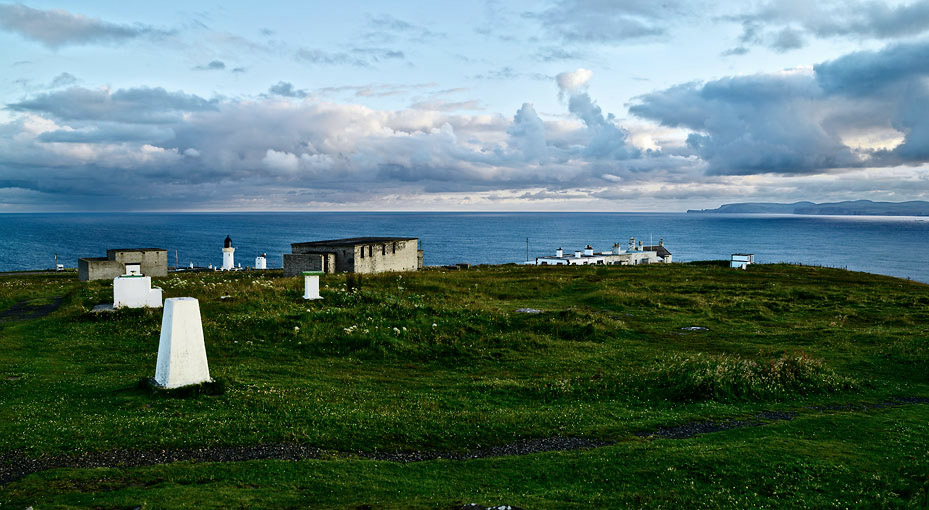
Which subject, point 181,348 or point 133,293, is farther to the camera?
point 133,293

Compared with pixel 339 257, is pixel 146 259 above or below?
below

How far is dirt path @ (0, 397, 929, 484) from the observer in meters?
11.0

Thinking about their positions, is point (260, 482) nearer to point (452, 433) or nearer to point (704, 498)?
point (452, 433)

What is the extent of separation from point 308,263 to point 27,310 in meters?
24.4

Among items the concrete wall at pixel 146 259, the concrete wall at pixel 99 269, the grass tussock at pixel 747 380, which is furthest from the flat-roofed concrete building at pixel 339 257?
the grass tussock at pixel 747 380

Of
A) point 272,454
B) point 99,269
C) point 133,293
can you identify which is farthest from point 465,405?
point 99,269

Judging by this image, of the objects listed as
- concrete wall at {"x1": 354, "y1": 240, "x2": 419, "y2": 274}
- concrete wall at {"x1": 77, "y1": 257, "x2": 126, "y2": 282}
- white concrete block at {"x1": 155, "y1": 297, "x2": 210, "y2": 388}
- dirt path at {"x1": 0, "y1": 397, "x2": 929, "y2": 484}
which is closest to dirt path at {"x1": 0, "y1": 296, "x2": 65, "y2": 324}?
concrete wall at {"x1": 77, "y1": 257, "x2": 126, "y2": 282}

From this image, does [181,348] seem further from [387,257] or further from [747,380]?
[387,257]

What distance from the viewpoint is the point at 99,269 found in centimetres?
5131

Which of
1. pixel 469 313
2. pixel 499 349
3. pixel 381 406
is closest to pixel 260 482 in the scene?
pixel 381 406

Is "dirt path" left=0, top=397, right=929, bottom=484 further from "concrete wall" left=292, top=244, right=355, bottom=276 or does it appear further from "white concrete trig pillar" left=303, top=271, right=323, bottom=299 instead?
"concrete wall" left=292, top=244, right=355, bottom=276

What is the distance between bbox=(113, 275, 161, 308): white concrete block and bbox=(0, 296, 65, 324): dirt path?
490 cm

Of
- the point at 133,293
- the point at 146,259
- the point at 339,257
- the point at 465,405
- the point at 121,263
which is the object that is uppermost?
the point at 339,257

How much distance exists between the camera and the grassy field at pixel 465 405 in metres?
10.1
